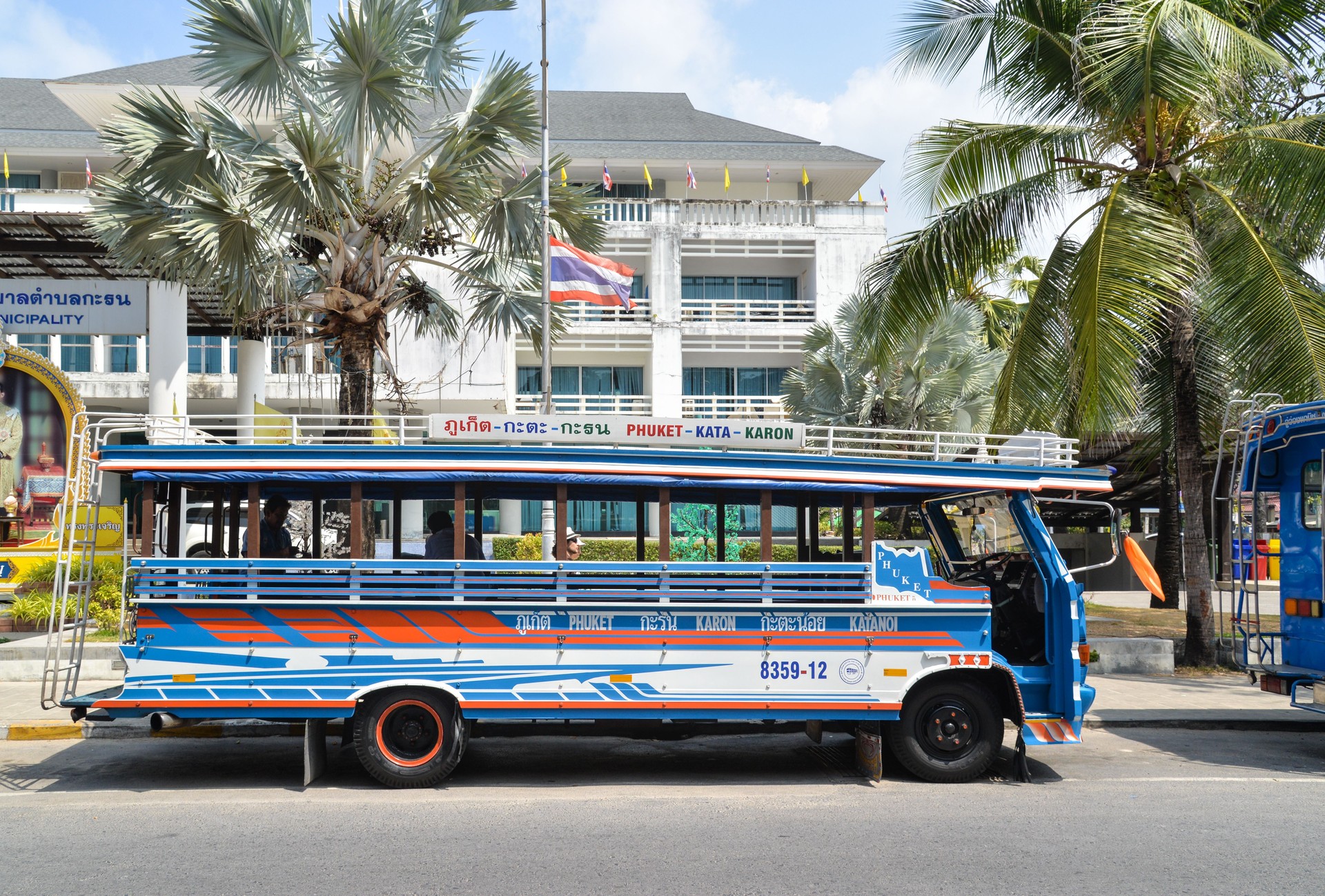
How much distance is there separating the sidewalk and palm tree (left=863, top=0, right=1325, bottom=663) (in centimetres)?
145

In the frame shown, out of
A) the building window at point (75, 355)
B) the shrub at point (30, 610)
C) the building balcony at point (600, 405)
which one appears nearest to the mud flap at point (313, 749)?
the shrub at point (30, 610)

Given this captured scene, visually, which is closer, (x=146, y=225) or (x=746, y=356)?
(x=146, y=225)

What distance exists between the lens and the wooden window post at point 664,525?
8.33 metres

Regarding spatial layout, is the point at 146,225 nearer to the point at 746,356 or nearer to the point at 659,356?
the point at 659,356

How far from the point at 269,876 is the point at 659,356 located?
25.3 metres

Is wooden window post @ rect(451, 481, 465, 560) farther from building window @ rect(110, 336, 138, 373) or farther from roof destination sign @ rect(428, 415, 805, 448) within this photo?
building window @ rect(110, 336, 138, 373)

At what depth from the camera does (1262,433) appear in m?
10.2

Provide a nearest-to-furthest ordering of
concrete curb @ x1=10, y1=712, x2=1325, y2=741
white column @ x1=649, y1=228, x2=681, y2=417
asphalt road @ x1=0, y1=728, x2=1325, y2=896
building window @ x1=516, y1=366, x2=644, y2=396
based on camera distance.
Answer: asphalt road @ x1=0, y1=728, x2=1325, y2=896, concrete curb @ x1=10, y1=712, x2=1325, y2=741, white column @ x1=649, y1=228, x2=681, y2=417, building window @ x1=516, y1=366, x2=644, y2=396

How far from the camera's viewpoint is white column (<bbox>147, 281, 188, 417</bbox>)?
17.1 meters

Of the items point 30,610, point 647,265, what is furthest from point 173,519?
point 647,265

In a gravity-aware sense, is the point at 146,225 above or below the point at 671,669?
above

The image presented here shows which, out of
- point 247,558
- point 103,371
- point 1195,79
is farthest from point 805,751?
point 103,371

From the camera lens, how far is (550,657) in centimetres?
810

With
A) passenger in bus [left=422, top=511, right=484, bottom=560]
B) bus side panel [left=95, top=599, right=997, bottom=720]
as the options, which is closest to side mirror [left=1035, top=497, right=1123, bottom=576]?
bus side panel [left=95, top=599, right=997, bottom=720]
